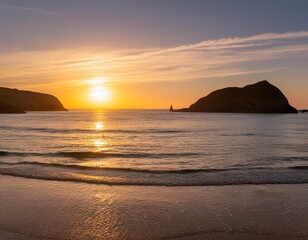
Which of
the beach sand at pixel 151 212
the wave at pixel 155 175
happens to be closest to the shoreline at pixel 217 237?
the beach sand at pixel 151 212

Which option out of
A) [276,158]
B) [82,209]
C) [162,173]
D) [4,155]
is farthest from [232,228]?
[4,155]

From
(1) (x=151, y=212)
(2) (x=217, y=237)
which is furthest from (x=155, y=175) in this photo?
(2) (x=217, y=237)

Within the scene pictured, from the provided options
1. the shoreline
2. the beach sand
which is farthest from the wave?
the shoreline

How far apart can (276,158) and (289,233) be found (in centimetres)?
1909

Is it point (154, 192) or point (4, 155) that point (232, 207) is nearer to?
point (154, 192)

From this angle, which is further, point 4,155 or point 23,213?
point 4,155

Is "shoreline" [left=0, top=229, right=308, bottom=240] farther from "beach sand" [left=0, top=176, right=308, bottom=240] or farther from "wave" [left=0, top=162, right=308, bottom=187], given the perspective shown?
"wave" [left=0, top=162, right=308, bottom=187]

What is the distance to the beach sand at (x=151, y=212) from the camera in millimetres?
10523

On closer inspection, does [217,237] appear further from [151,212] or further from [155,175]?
[155,175]

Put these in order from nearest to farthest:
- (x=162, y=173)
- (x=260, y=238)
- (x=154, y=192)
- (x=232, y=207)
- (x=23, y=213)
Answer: (x=260, y=238) → (x=23, y=213) → (x=232, y=207) → (x=154, y=192) → (x=162, y=173)

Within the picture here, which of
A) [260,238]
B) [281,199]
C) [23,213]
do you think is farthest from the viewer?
[281,199]

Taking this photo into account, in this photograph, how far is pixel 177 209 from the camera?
13.1 metres

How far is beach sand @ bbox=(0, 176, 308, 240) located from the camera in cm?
1052

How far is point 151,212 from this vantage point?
1272 cm
